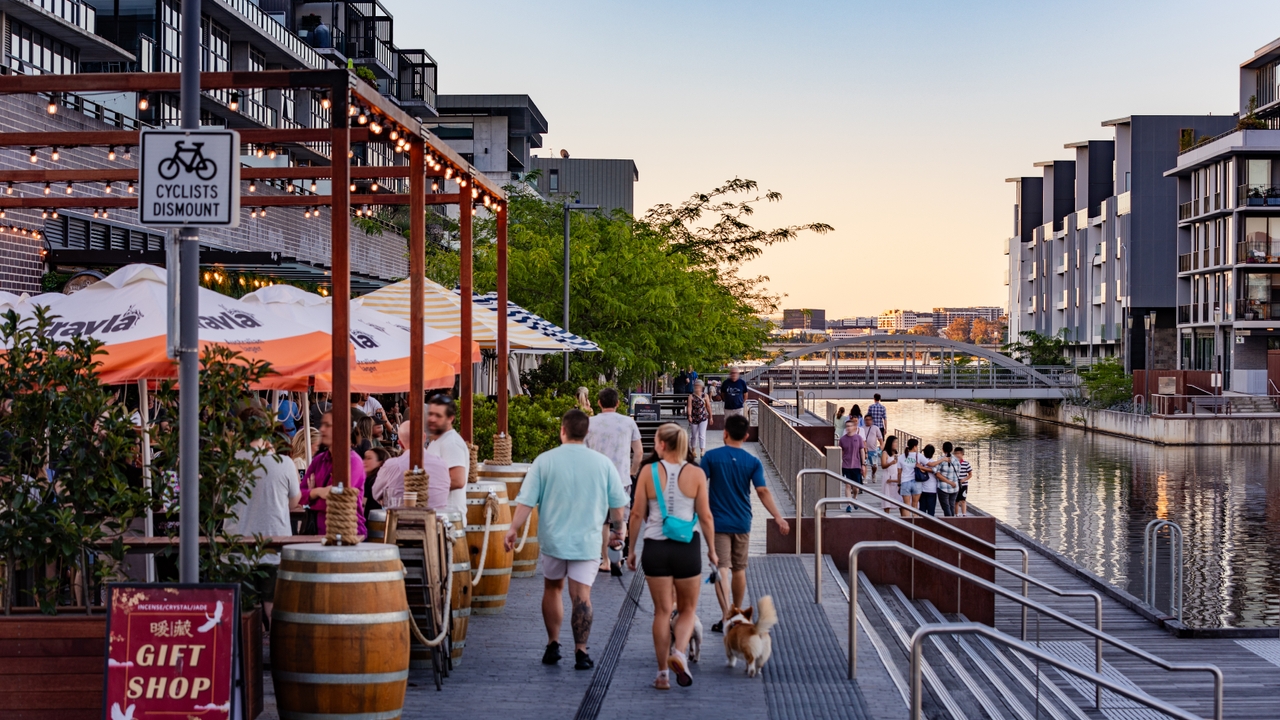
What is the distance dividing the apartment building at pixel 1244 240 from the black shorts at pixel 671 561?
70.1 metres

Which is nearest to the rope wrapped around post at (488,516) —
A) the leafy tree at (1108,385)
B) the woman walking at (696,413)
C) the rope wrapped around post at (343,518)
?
the rope wrapped around post at (343,518)

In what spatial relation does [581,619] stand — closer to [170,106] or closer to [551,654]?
[551,654]

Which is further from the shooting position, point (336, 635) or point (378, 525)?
point (378, 525)

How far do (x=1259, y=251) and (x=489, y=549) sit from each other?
73383mm

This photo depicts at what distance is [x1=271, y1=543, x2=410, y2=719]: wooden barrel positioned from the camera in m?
7.00

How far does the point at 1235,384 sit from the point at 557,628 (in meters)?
73.8

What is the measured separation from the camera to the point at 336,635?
6.99 m

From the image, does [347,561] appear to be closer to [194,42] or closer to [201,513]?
[201,513]

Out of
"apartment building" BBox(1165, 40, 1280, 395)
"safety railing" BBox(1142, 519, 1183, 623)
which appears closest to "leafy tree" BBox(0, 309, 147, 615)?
"safety railing" BBox(1142, 519, 1183, 623)

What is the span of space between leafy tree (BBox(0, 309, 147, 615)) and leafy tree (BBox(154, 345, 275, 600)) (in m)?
0.31

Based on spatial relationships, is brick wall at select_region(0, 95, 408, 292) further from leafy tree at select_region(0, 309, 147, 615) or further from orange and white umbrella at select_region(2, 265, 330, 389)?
leafy tree at select_region(0, 309, 147, 615)

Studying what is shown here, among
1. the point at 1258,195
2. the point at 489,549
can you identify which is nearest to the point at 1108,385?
the point at 1258,195

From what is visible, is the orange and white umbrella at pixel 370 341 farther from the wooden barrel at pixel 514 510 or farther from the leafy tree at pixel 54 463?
the leafy tree at pixel 54 463

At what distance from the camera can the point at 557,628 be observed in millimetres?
9367
